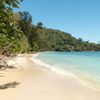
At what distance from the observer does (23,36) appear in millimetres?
39969

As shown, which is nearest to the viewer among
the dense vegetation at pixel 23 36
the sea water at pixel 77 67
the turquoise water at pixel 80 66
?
the dense vegetation at pixel 23 36

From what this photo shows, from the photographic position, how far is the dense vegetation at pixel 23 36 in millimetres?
11766

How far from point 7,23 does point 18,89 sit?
2.95 meters

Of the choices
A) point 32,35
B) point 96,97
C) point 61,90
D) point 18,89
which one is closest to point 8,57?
point 18,89

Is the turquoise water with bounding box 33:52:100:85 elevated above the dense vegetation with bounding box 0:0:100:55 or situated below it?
below

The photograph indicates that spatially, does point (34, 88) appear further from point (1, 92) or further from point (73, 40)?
point (73, 40)

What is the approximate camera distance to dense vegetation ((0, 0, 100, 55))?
11.8 metres

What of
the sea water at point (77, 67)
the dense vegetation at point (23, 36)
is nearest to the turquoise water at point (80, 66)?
the sea water at point (77, 67)

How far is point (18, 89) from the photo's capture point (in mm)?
11539

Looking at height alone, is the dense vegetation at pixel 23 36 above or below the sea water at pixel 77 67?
above

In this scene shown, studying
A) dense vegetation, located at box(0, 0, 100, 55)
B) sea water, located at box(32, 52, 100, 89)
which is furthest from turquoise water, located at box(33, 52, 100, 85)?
dense vegetation, located at box(0, 0, 100, 55)

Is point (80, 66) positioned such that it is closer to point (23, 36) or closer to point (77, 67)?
point (77, 67)

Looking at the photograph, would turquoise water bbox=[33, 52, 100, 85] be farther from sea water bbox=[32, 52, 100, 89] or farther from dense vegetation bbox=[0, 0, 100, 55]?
dense vegetation bbox=[0, 0, 100, 55]

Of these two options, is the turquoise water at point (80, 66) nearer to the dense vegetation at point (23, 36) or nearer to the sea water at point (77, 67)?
the sea water at point (77, 67)
